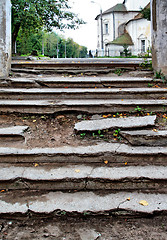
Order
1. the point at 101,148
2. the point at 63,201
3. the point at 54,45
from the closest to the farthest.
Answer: the point at 63,201, the point at 101,148, the point at 54,45

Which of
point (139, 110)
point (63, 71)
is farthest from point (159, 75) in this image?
point (63, 71)

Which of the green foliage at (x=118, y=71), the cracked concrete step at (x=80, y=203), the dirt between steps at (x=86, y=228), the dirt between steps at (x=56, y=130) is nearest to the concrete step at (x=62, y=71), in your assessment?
the green foliage at (x=118, y=71)

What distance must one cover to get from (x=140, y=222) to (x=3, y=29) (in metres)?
4.63

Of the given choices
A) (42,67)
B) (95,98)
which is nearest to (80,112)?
(95,98)

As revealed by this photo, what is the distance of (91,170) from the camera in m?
2.52

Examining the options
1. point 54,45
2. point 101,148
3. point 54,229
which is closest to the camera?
point 54,229

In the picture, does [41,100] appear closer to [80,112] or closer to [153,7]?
[80,112]

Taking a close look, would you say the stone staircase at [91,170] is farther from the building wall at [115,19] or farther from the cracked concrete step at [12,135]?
the building wall at [115,19]

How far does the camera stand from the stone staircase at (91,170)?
214cm

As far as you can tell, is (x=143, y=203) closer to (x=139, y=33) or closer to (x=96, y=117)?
(x=96, y=117)

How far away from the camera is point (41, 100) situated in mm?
3945

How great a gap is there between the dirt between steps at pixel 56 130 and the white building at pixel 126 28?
28.3 meters

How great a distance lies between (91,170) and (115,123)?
0.96 meters

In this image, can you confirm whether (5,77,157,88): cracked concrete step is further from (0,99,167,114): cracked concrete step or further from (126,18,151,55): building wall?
(126,18,151,55): building wall
